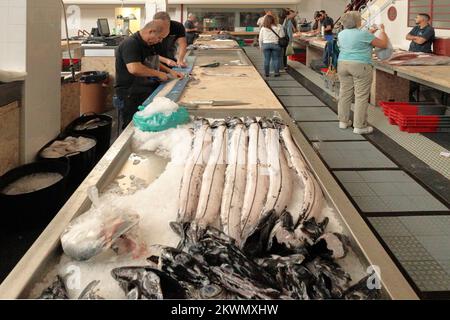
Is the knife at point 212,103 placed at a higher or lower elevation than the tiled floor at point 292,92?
lower

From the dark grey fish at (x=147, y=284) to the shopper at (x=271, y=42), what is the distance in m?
7.65

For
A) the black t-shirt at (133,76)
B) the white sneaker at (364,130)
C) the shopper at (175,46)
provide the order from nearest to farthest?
1. the black t-shirt at (133,76)
2. the white sneaker at (364,130)
3. the shopper at (175,46)

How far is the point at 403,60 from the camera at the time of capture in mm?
5152

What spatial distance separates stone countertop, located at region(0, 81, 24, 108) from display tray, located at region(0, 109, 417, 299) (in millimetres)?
1058

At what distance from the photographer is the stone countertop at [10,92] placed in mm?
2748

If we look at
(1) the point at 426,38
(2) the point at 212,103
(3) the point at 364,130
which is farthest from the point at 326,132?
(1) the point at 426,38

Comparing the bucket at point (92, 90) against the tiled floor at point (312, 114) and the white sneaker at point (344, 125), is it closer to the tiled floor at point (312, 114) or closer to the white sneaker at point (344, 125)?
the tiled floor at point (312, 114)

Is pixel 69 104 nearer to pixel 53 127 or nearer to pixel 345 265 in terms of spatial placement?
pixel 53 127

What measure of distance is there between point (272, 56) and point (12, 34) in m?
6.26

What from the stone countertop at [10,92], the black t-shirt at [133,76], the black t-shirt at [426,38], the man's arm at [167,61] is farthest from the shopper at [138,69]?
the black t-shirt at [426,38]

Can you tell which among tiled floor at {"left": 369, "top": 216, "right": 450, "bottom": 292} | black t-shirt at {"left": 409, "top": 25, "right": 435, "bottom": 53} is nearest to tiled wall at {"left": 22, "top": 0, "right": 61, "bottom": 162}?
tiled floor at {"left": 369, "top": 216, "right": 450, "bottom": 292}

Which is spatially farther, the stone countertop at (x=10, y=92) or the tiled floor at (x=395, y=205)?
the stone countertop at (x=10, y=92)
